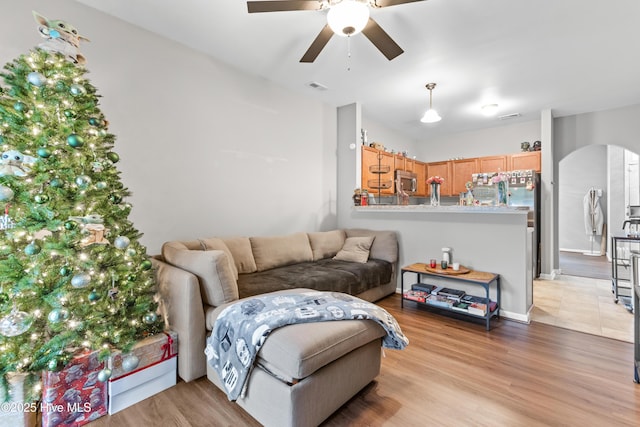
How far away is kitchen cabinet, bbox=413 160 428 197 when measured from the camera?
20.3ft

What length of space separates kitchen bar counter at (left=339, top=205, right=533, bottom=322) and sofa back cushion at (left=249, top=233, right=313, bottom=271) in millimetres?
1284

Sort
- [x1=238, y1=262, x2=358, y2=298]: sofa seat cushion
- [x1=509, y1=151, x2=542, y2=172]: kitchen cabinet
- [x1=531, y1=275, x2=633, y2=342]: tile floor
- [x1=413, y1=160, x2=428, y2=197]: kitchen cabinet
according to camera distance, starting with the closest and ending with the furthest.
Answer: [x1=238, y1=262, x2=358, y2=298]: sofa seat cushion, [x1=531, y1=275, x2=633, y2=342]: tile floor, [x1=509, y1=151, x2=542, y2=172]: kitchen cabinet, [x1=413, y1=160, x2=428, y2=197]: kitchen cabinet

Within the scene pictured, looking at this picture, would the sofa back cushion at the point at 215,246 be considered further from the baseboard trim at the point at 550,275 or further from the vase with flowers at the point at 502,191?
the baseboard trim at the point at 550,275

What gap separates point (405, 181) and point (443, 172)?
150 centimetres

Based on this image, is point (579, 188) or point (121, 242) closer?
point (121, 242)

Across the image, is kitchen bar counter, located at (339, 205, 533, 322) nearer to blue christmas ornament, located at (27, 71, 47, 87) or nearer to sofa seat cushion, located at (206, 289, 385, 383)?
sofa seat cushion, located at (206, 289, 385, 383)

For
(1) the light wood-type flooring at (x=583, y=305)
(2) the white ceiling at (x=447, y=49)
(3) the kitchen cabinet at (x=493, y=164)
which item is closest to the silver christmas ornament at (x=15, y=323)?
(2) the white ceiling at (x=447, y=49)

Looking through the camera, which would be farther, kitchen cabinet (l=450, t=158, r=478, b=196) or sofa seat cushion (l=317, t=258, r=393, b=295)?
kitchen cabinet (l=450, t=158, r=478, b=196)

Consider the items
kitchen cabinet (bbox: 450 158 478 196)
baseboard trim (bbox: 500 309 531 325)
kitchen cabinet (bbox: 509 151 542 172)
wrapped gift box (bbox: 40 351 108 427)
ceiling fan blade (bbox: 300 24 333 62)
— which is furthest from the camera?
kitchen cabinet (bbox: 450 158 478 196)

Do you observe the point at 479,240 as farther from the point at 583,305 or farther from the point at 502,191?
the point at 583,305

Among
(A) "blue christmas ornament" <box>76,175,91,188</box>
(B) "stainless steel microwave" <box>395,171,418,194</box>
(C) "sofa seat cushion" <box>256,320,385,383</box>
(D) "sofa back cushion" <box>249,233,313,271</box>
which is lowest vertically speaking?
(C) "sofa seat cushion" <box>256,320,385,383</box>

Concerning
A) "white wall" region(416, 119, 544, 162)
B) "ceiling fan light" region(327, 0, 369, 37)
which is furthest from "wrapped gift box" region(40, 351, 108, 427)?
"white wall" region(416, 119, 544, 162)

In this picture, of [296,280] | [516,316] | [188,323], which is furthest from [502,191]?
[188,323]

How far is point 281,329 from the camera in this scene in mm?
1592
